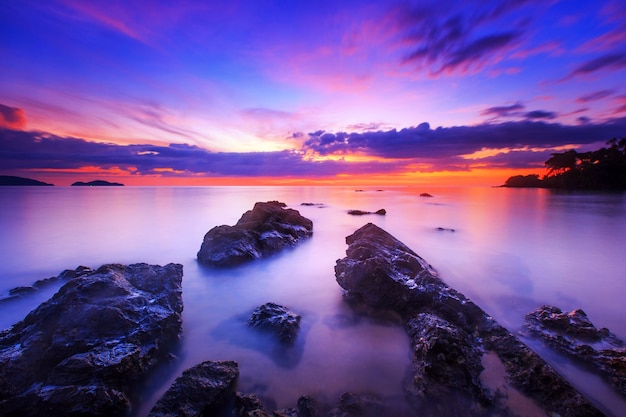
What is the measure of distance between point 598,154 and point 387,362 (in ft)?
300

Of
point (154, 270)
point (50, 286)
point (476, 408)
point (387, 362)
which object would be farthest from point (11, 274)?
point (476, 408)

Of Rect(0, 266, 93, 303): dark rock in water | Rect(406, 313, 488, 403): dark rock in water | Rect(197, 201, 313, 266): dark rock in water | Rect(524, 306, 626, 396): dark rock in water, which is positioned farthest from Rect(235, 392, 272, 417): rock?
Rect(197, 201, 313, 266): dark rock in water

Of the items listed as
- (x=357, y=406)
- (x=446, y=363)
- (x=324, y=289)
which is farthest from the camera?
(x=324, y=289)

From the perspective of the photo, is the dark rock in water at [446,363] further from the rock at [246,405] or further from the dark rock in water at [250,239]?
the dark rock in water at [250,239]

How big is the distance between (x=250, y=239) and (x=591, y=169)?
8553 centimetres

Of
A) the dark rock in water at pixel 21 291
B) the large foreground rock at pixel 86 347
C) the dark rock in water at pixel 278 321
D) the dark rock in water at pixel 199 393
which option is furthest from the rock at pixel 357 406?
the dark rock in water at pixel 21 291

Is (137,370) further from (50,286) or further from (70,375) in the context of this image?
(50,286)

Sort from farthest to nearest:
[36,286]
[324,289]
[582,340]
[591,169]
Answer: [591,169]
[324,289]
[36,286]
[582,340]

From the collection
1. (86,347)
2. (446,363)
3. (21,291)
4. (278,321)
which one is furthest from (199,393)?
(21,291)

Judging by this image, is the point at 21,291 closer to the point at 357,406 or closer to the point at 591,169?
the point at 357,406

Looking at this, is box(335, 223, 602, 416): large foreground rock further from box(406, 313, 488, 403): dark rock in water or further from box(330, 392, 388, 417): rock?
box(330, 392, 388, 417): rock

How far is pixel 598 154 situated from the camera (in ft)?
212

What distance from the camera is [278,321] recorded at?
5.48 metres

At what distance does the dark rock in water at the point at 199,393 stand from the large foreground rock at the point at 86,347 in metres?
0.76
